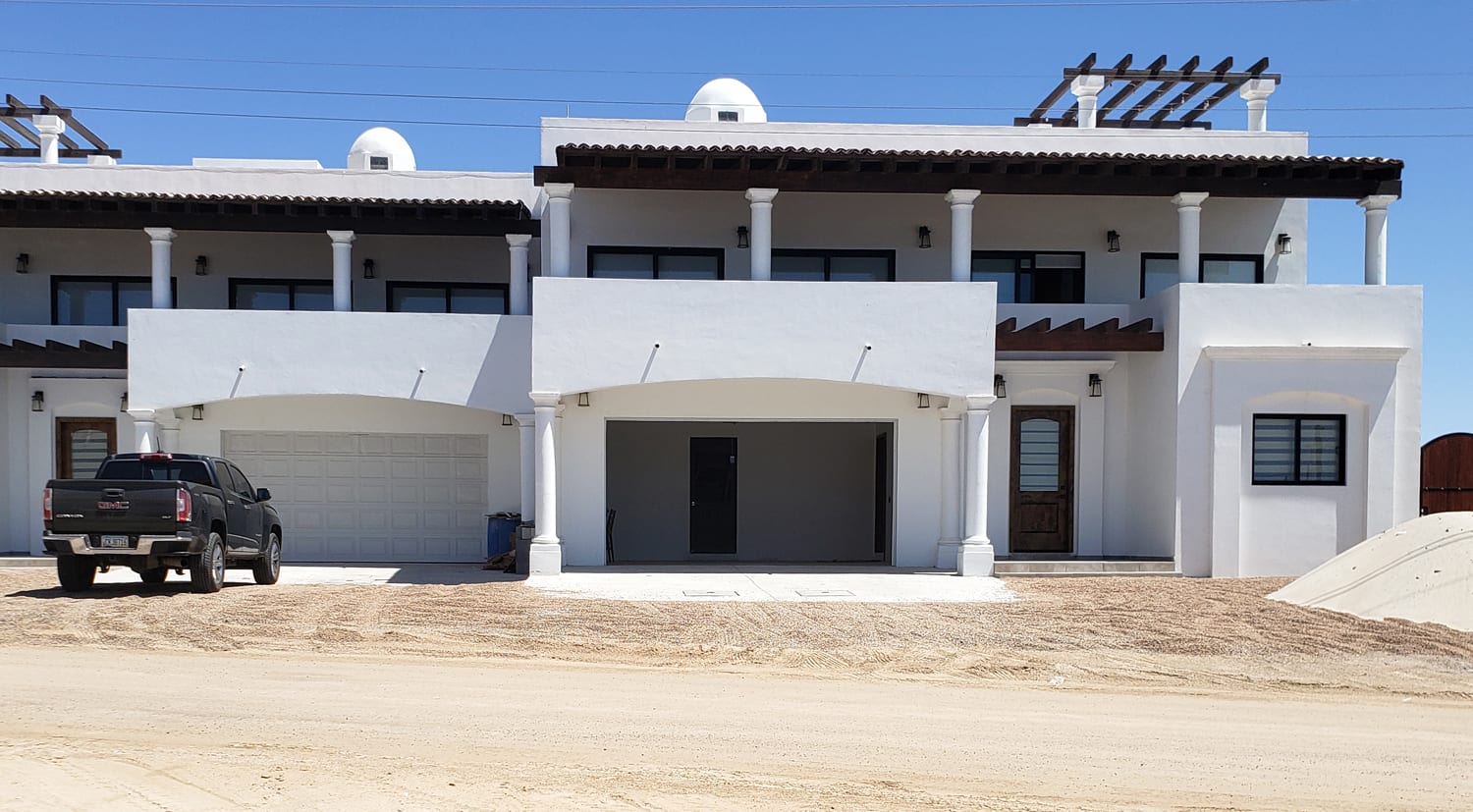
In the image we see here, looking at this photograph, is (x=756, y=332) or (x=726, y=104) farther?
(x=726, y=104)

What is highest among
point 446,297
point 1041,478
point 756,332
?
point 446,297

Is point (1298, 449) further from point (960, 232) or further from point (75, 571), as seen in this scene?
point (75, 571)

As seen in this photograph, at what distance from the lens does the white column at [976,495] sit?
16719 mm

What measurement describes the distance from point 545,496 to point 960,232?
7.00 m

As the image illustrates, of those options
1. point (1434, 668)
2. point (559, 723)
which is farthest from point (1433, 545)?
point (559, 723)

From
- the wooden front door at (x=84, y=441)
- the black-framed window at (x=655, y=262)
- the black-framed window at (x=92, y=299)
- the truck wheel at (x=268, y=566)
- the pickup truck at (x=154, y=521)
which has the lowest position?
the truck wheel at (x=268, y=566)

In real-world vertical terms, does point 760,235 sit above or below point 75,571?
above

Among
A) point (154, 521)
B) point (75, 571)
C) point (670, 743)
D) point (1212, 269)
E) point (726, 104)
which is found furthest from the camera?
point (726, 104)

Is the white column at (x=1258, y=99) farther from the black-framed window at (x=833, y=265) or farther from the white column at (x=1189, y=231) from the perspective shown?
the black-framed window at (x=833, y=265)

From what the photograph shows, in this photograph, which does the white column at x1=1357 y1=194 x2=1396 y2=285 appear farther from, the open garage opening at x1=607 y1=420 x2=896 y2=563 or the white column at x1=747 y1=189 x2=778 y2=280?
the white column at x1=747 y1=189 x2=778 y2=280

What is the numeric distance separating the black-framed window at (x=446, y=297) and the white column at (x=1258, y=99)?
13.6 metres

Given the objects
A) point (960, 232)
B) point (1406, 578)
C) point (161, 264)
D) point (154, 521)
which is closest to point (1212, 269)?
point (960, 232)

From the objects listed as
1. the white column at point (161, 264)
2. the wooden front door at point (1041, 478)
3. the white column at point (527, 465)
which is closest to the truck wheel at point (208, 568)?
the white column at point (527, 465)

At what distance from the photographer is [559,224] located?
55.9 feet
